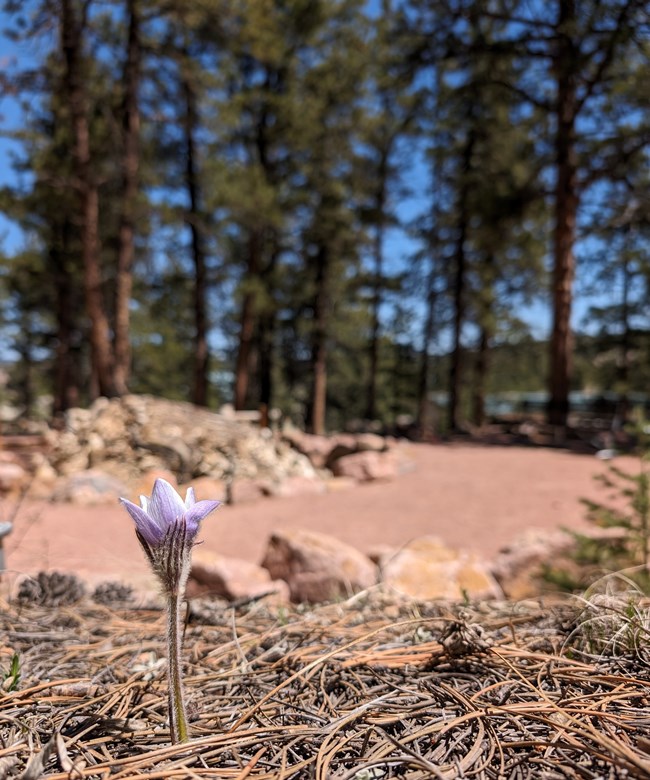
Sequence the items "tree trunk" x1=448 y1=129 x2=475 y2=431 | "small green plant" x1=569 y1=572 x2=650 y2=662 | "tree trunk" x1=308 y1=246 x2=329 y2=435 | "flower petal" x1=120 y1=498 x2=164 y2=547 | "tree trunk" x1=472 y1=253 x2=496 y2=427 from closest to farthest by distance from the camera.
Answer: "flower petal" x1=120 y1=498 x2=164 y2=547 → "small green plant" x1=569 y1=572 x2=650 y2=662 → "tree trunk" x1=308 y1=246 x2=329 y2=435 → "tree trunk" x1=472 y1=253 x2=496 y2=427 → "tree trunk" x1=448 y1=129 x2=475 y2=431

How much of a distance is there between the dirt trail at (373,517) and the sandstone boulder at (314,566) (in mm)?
1068

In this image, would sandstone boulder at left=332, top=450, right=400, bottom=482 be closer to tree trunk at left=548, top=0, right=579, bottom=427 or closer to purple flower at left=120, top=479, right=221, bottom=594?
tree trunk at left=548, top=0, right=579, bottom=427

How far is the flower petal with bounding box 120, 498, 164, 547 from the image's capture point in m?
0.90

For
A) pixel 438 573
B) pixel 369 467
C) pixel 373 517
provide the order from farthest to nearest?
pixel 369 467 → pixel 373 517 → pixel 438 573

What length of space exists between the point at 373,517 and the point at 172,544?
5.85 m

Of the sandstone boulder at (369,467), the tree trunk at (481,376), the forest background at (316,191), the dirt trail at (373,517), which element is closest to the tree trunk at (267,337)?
the forest background at (316,191)

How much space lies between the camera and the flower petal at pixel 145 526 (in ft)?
2.95

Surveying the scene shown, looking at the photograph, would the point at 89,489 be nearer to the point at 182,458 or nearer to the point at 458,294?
the point at 182,458

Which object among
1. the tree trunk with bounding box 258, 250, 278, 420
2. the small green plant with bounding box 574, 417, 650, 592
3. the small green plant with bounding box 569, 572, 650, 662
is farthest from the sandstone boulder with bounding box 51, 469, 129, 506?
the tree trunk with bounding box 258, 250, 278, 420

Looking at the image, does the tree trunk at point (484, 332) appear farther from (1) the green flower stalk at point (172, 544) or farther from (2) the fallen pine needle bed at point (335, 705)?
(1) the green flower stalk at point (172, 544)

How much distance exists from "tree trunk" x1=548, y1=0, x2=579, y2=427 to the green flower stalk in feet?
44.2

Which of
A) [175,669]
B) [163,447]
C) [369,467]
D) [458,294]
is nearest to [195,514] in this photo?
[175,669]

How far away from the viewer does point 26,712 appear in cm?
109

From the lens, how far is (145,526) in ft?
2.99
